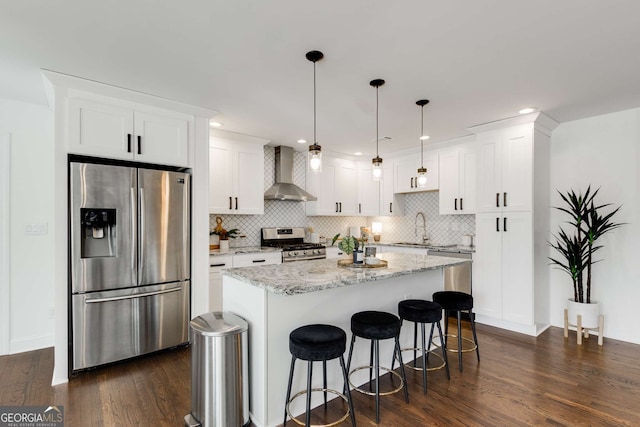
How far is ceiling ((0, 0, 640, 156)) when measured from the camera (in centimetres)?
185

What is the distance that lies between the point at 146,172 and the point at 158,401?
6.45 feet

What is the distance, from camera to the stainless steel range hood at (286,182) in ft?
16.0

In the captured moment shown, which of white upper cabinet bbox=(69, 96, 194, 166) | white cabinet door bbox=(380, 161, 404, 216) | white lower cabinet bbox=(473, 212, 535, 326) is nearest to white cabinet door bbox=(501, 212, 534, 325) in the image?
white lower cabinet bbox=(473, 212, 535, 326)

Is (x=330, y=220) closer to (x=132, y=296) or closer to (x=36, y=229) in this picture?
(x=132, y=296)

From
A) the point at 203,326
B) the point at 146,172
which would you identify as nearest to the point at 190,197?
the point at 146,172

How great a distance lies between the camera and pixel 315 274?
2.35m

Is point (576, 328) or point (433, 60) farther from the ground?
point (433, 60)

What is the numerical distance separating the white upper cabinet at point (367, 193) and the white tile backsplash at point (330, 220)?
490 millimetres

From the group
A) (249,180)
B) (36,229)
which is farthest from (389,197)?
(36,229)

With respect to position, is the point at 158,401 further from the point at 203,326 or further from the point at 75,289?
the point at 75,289

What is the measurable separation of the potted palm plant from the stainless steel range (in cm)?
301

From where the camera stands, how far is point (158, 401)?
7.72 feet

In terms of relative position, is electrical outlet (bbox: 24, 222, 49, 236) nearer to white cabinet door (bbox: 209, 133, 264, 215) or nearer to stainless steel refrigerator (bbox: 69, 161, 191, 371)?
stainless steel refrigerator (bbox: 69, 161, 191, 371)

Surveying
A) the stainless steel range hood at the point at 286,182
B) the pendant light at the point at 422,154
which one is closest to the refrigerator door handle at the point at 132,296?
the stainless steel range hood at the point at 286,182
